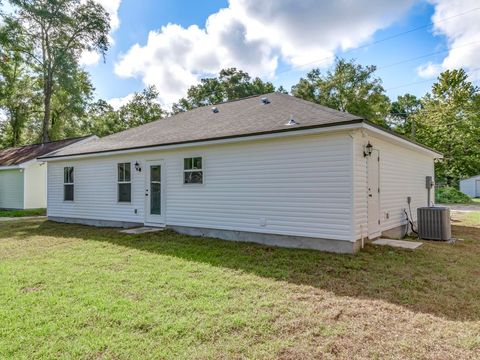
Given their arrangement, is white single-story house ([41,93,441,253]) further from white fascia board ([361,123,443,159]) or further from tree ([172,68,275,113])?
tree ([172,68,275,113])

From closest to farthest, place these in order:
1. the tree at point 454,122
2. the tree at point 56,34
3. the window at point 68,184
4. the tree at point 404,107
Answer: the window at point 68,184
the tree at point 56,34
the tree at point 454,122
the tree at point 404,107

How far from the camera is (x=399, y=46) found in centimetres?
1461

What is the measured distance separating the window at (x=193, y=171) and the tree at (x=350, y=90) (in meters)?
21.7

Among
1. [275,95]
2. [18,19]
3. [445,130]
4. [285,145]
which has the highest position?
[18,19]

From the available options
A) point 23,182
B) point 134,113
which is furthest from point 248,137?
point 134,113

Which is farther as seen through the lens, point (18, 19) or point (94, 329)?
point (18, 19)

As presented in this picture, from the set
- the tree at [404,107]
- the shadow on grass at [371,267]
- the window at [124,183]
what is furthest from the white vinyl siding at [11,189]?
the tree at [404,107]

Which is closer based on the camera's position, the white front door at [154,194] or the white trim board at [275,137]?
the white trim board at [275,137]

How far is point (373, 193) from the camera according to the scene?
22.6ft

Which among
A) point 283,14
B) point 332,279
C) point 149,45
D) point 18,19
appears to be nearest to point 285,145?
point 332,279

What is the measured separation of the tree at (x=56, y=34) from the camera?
21344mm

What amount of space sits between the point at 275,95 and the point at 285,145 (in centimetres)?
432

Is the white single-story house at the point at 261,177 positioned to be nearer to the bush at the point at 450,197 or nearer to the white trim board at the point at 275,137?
the white trim board at the point at 275,137

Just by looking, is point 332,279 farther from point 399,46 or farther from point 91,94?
point 91,94
